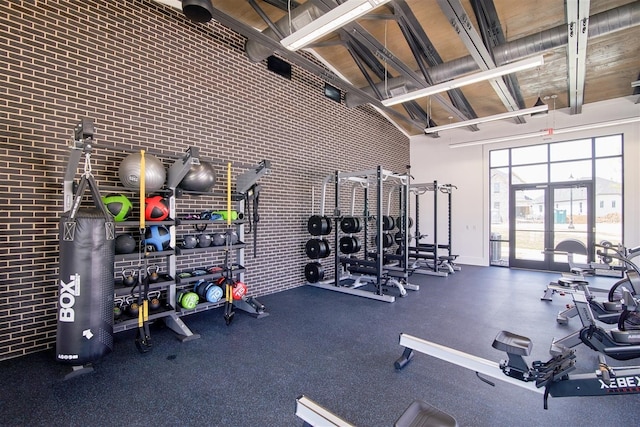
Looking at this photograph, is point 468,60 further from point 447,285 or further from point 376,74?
point 447,285

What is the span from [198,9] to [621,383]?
498cm

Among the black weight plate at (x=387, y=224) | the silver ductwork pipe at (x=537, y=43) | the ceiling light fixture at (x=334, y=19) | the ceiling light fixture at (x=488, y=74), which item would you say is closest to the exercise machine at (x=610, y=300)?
the ceiling light fixture at (x=488, y=74)

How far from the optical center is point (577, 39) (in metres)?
4.12

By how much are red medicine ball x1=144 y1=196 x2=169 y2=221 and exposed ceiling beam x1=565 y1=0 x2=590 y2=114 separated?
528cm

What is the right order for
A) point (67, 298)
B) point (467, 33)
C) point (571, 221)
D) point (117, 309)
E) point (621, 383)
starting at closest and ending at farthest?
point (621, 383) → point (67, 298) → point (117, 309) → point (467, 33) → point (571, 221)

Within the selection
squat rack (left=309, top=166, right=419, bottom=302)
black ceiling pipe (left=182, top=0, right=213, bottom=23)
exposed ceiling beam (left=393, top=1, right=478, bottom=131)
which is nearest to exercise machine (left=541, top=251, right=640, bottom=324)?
squat rack (left=309, top=166, right=419, bottom=302)

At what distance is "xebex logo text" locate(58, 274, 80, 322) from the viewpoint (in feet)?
7.91

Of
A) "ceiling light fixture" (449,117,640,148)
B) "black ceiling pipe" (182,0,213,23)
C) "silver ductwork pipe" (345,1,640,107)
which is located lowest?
"ceiling light fixture" (449,117,640,148)

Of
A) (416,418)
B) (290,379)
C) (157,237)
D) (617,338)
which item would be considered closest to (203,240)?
(157,237)

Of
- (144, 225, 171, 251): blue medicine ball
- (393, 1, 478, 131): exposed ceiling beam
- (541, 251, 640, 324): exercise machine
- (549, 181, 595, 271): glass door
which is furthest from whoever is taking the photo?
(549, 181, 595, 271): glass door

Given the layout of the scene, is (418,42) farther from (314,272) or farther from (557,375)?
(557,375)

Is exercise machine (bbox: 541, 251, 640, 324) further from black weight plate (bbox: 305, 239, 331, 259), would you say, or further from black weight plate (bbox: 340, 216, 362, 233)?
black weight plate (bbox: 305, 239, 331, 259)

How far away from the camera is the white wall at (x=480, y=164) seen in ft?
22.1

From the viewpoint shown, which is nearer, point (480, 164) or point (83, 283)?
point (83, 283)
